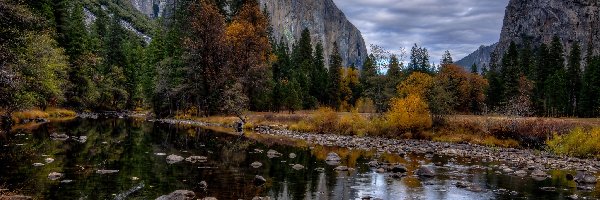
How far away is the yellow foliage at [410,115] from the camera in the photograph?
45.9 m

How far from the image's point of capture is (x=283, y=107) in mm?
80500

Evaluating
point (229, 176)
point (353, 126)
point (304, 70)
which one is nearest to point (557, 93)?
point (304, 70)

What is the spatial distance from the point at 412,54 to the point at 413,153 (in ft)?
395

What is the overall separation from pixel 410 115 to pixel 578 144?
15.2m

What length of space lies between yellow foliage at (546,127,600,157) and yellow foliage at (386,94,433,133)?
12.0 metres

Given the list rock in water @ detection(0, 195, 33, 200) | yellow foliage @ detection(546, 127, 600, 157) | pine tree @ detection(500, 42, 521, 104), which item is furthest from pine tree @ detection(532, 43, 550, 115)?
Answer: rock in water @ detection(0, 195, 33, 200)

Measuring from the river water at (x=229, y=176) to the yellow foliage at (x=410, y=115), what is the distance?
1583cm

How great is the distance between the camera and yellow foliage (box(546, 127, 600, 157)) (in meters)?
34.0

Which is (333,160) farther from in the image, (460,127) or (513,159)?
(460,127)

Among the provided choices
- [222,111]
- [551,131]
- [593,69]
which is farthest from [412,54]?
[551,131]

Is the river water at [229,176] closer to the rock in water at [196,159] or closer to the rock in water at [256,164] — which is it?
the rock in water at [256,164]

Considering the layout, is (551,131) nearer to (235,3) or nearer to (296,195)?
(296,195)

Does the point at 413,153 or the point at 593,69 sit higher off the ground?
the point at 593,69

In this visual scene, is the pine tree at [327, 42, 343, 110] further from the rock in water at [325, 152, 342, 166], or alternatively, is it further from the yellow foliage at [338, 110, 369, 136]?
the rock in water at [325, 152, 342, 166]
